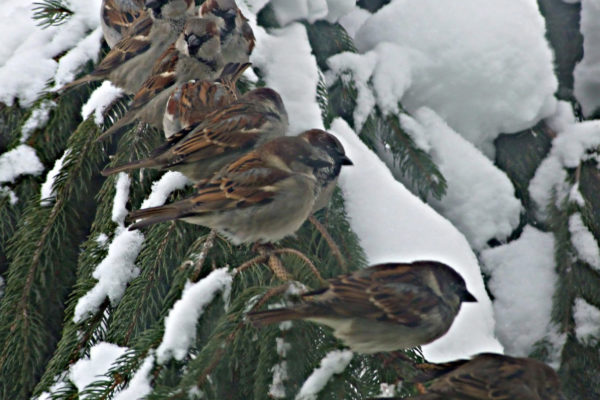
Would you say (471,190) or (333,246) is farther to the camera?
(471,190)

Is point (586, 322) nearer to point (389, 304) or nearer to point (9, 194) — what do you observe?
point (389, 304)

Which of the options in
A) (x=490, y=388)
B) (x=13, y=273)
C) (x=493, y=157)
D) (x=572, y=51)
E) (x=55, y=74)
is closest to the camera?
(x=490, y=388)

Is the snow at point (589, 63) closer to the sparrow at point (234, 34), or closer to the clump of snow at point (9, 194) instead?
the sparrow at point (234, 34)

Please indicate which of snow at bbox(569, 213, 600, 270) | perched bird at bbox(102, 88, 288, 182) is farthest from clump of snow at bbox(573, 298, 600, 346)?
perched bird at bbox(102, 88, 288, 182)

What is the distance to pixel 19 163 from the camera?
2.17m

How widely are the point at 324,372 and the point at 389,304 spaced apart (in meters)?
0.33

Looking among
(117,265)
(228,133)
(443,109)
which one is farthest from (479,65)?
(117,265)

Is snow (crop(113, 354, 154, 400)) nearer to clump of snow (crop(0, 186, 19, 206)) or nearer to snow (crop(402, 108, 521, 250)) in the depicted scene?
clump of snow (crop(0, 186, 19, 206))

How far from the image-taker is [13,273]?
2.02 metres

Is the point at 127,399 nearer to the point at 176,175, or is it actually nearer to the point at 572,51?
the point at 176,175

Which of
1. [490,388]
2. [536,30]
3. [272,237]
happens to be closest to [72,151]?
[272,237]

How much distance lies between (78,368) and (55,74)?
1239 mm

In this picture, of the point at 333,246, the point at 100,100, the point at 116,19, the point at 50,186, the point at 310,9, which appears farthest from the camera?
the point at 116,19

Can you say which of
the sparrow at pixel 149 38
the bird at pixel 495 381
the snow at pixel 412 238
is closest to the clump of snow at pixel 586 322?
the snow at pixel 412 238
